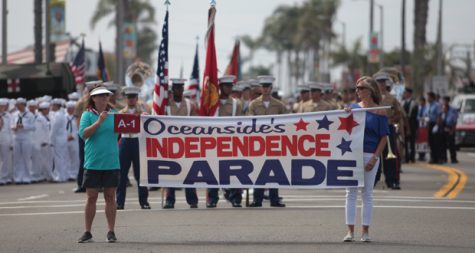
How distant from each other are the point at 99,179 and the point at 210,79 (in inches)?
231

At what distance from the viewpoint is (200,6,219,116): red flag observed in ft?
67.1

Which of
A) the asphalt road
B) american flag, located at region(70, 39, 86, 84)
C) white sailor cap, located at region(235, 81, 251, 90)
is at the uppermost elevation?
american flag, located at region(70, 39, 86, 84)

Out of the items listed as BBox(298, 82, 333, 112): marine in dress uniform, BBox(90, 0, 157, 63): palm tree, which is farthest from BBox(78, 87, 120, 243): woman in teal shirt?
BBox(90, 0, 157, 63): palm tree

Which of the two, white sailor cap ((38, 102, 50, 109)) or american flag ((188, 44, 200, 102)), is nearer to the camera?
american flag ((188, 44, 200, 102))

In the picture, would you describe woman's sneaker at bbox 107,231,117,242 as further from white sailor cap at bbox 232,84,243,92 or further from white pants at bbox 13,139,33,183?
white pants at bbox 13,139,33,183

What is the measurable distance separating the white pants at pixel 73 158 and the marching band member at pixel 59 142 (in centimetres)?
14

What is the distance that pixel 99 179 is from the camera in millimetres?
14969

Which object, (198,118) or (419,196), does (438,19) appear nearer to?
(419,196)

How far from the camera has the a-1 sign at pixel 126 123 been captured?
15.5m

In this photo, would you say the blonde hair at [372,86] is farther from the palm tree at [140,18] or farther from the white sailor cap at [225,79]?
the palm tree at [140,18]

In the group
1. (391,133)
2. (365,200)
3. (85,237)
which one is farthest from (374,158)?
(391,133)

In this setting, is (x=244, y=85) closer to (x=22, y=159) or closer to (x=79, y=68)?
(x=22, y=159)

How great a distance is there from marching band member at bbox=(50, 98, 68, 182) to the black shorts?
1457cm

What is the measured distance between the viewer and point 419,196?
876 inches
